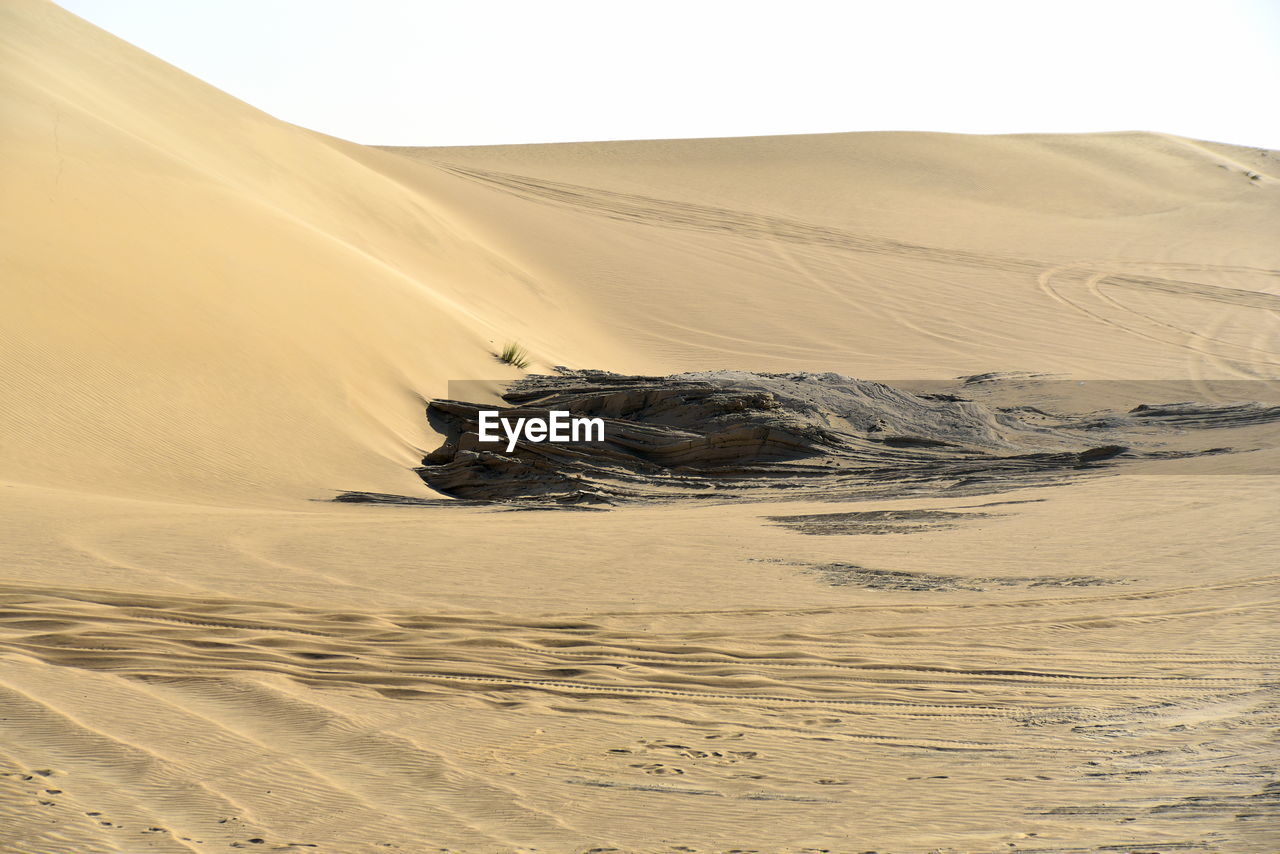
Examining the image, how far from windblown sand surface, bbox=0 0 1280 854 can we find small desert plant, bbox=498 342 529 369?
11.2 inches

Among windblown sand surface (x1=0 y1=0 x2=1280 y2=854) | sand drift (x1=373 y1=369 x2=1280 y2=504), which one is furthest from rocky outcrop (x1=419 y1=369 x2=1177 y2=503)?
windblown sand surface (x1=0 y1=0 x2=1280 y2=854)

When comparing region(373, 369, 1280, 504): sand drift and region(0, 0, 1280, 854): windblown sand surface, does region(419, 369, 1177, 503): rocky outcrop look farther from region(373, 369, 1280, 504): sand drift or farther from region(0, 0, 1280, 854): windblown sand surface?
region(0, 0, 1280, 854): windblown sand surface

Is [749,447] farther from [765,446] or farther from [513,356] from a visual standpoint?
[513,356]

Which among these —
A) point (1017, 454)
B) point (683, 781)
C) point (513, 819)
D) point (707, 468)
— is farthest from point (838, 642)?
point (1017, 454)

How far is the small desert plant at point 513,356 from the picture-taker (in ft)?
50.7

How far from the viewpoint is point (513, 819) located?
3191 millimetres

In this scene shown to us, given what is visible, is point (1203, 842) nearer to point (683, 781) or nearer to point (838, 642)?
point (683, 781)

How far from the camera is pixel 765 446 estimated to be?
11.0 metres

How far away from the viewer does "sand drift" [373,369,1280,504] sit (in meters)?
10.2

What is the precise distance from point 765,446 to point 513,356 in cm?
554

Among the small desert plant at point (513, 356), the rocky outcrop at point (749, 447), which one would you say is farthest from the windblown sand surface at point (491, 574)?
the small desert plant at point (513, 356)

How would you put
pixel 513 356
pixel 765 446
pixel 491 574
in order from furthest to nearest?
1. pixel 513 356
2. pixel 765 446
3. pixel 491 574

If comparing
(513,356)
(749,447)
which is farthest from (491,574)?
(513,356)

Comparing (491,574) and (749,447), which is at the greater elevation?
(749,447)
